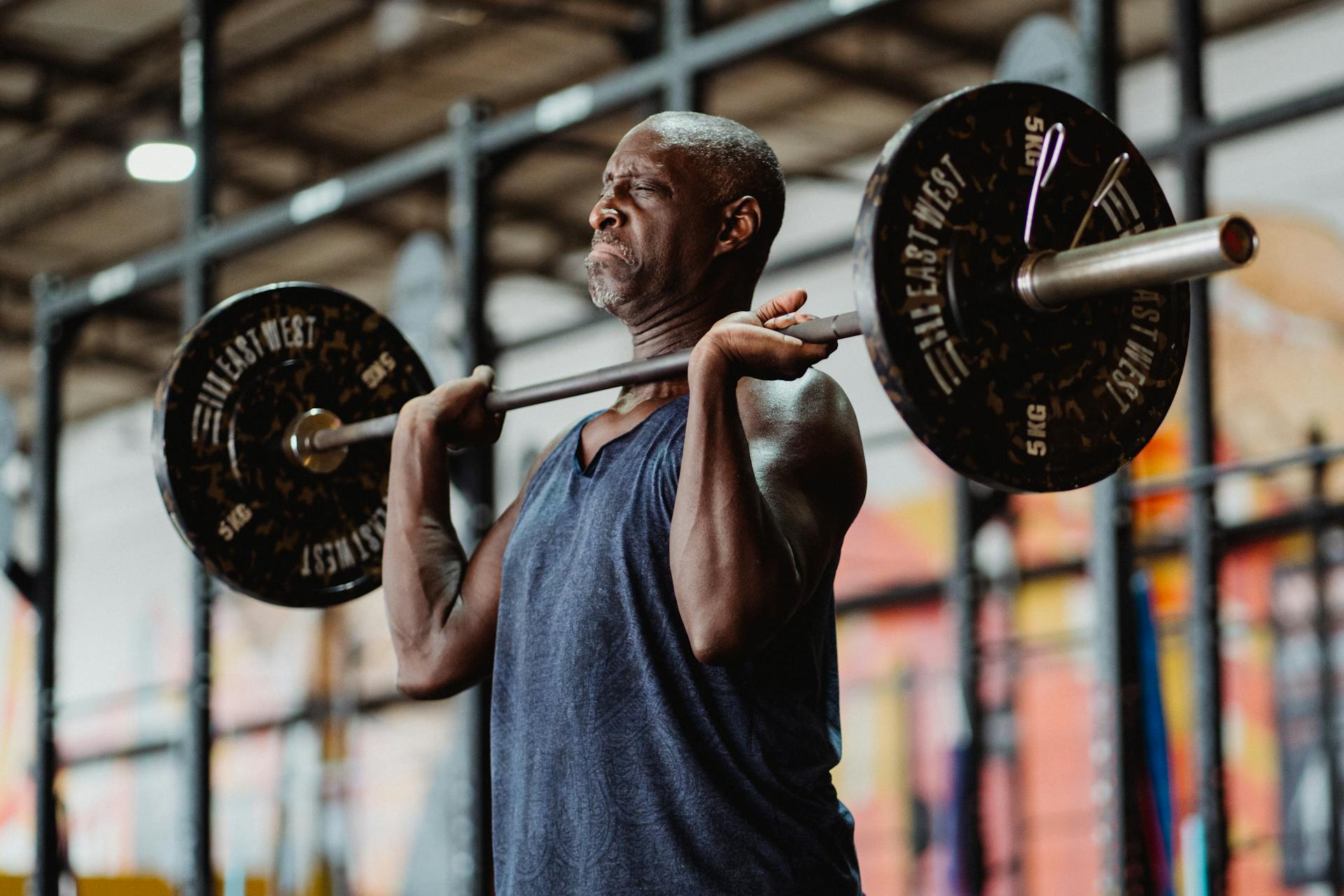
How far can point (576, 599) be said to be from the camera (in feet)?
5.18

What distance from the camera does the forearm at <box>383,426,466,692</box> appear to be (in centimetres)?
183

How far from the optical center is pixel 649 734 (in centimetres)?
153

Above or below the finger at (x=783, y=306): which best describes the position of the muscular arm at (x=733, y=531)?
below

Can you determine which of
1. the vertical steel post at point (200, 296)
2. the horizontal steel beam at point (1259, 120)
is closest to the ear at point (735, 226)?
the horizontal steel beam at point (1259, 120)

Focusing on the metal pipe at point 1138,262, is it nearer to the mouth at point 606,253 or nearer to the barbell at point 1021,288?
the barbell at point 1021,288

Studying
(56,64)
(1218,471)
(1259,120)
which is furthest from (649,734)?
(56,64)

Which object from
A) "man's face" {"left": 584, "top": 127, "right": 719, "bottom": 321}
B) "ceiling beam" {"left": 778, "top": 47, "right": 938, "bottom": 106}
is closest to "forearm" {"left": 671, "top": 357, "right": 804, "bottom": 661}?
"man's face" {"left": 584, "top": 127, "right": 719, "bottom": 321}

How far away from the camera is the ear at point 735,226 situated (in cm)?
169

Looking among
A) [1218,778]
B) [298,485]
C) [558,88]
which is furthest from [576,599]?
[558,88]

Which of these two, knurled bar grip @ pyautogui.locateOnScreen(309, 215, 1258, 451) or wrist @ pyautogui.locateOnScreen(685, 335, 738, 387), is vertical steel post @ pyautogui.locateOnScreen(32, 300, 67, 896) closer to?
knurled bar grip @ pyautogui.locateOnScreen(309, 215, 1258, 451)

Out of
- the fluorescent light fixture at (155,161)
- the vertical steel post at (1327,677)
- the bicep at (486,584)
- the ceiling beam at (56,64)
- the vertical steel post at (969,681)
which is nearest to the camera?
the bicep at (486,584)

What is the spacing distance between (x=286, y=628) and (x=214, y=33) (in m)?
5.78

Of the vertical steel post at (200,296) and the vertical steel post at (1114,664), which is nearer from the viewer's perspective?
the vertical steel post at (1114,664)

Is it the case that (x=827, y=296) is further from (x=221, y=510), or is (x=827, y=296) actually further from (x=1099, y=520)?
(x=221, y=510)
